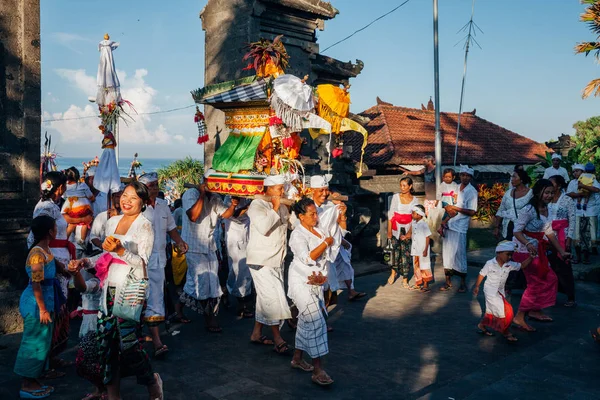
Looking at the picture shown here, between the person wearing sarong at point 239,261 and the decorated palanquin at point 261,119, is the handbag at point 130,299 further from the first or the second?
the person wearing sarong at point 239,261

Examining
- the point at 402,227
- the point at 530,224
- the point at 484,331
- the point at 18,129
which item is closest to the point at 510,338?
the point at 484,331

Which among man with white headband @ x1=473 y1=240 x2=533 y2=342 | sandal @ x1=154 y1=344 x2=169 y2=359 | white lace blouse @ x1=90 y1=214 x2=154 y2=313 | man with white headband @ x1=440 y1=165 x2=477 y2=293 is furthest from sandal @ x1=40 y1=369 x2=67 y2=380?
man with white headband @ x1=440 y1=165 x2=477 y2=293

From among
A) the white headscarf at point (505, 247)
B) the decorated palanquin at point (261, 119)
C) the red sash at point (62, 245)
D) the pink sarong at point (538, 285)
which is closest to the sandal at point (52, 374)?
the red sash at point (62, 245)

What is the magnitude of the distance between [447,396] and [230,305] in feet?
14.0

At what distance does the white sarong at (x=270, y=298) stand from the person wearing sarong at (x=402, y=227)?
12.2 ft

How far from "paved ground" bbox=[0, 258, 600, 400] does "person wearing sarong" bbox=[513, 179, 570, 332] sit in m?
0.37

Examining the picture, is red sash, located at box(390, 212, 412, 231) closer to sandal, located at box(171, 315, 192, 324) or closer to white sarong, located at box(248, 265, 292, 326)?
white sarong, located at box(248, 265, 292, 326)

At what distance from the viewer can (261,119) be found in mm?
6703

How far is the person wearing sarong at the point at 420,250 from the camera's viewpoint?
30.1 feet

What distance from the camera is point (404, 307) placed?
8070 mm

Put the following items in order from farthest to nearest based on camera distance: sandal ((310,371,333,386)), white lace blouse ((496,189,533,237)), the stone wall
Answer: white lace blouse ((496,189,533,237)) < the stone wall < sandal ((310,371,333,386))

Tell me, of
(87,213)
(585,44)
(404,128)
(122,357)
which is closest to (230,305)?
(87,213)

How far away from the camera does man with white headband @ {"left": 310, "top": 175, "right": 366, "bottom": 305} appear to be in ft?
19.0

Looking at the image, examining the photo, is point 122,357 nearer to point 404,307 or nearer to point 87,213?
point 87,213
